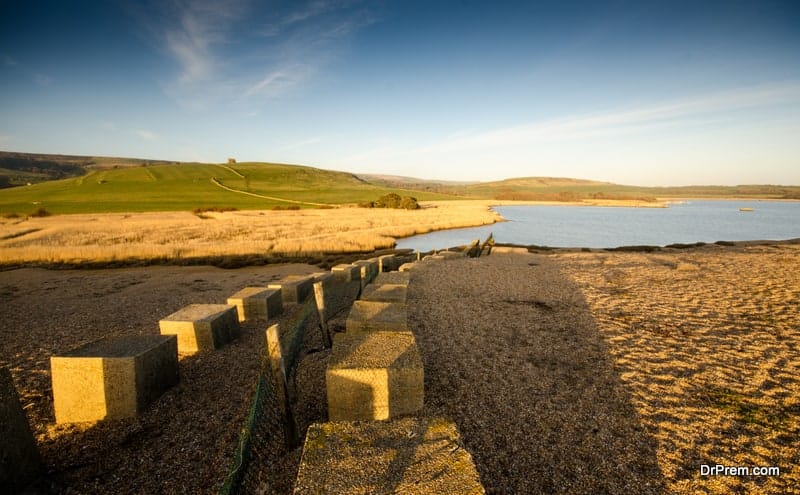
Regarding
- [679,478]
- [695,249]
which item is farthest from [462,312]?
[695,249]

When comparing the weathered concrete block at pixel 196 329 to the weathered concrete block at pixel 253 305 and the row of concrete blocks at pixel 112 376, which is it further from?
the weathered concrete block at pixel 253 305

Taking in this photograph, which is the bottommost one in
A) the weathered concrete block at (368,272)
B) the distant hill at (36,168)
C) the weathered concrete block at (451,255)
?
the weathered concrete block at (451,255)

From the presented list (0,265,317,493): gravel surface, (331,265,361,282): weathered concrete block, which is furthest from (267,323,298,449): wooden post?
(331,265,361,282): weathered concrete block

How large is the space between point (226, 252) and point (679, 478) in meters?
25.9

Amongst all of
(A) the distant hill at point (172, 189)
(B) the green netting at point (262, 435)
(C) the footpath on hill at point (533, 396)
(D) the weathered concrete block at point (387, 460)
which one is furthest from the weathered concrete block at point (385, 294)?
(A) the distant hill at point (172, 189)

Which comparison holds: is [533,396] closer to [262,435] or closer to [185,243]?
[262,435]

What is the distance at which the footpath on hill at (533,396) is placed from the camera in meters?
4.45

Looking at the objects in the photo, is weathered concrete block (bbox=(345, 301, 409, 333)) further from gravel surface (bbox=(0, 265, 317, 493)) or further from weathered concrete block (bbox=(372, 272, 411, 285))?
weathered concrete block (bbox=(372, 272, 411, 285))

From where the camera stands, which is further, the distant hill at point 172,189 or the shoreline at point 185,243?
the distant hill at point 172,189

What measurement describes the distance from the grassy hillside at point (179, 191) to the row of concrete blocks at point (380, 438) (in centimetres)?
6435

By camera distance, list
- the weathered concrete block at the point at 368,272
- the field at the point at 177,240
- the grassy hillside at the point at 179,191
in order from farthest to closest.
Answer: the grassy hillside at the point at 179,191 < the field at the point at 177,240 < the weathered concrete block at the point at 368,272

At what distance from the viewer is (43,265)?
2050 cm

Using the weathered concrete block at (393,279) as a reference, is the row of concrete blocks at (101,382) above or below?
below

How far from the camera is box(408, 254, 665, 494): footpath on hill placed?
4453mm
